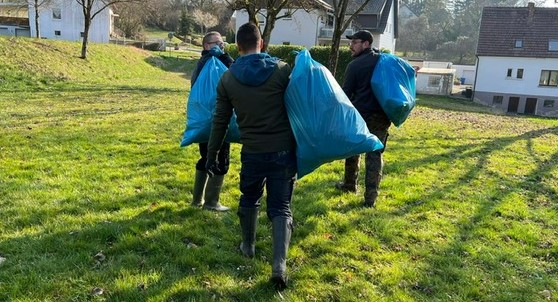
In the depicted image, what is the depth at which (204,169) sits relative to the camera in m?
4.70

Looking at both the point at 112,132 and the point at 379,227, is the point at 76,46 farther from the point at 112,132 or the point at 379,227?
the point at 379,227

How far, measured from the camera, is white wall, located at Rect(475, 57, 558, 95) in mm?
35750

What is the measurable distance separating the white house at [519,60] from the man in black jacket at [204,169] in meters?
37.0

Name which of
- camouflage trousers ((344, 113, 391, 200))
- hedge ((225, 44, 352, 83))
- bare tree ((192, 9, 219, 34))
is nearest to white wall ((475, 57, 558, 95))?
hedge ((225, 44, 352, 83))

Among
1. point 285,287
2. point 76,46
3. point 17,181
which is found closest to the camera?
point 285,287

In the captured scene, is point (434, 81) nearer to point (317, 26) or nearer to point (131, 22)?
point (317, 26)

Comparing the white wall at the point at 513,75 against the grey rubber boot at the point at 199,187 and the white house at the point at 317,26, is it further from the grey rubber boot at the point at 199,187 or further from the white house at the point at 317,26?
the grey rubber boot at the point at 199,187

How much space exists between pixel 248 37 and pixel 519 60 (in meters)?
39.3

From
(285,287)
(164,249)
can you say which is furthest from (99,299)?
(285,287)

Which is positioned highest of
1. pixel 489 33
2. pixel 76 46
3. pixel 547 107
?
pixel 489 33

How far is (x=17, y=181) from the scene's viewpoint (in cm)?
539

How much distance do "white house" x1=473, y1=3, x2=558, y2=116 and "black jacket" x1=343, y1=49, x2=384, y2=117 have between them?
3582 cm

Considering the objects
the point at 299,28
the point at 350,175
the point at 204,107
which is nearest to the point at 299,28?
the point at 299,28

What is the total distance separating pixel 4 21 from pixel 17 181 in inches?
1501
